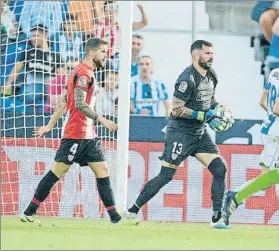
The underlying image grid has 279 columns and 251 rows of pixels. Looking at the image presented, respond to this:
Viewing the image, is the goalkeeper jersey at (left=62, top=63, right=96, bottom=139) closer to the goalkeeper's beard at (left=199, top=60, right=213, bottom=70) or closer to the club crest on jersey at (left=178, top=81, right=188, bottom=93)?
the club crest on jersey at (left=178, top=81, right=188, bottom=93)

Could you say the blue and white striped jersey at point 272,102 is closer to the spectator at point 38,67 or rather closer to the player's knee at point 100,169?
the player's knee at point 100,169

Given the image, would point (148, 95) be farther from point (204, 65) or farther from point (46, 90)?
point (204, 65)

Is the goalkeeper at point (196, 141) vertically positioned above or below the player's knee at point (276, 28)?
below

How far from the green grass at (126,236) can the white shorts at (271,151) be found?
2.16ft

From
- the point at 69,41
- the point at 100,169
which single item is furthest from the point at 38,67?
the point at 100,169

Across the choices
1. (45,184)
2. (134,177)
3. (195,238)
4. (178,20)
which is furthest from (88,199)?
(178,20)

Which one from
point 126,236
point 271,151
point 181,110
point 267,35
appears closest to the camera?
point 126,236

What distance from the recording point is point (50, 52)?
13.2 m

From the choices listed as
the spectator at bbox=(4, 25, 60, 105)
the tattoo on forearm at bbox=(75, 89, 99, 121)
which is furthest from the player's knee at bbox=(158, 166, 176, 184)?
the spectator at bbox=(4, 25, 60, 105)

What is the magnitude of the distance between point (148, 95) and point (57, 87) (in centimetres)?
135

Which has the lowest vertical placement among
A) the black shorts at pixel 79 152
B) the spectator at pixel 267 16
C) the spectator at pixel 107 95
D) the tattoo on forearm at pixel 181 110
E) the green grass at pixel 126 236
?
the green grass at pixel 126 236

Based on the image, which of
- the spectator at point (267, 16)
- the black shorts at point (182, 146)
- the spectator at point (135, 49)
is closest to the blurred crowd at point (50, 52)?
the spectator at point (135, 49)

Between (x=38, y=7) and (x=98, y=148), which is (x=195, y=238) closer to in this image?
(x=98, y=148)

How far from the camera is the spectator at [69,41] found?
1317 centimetres
